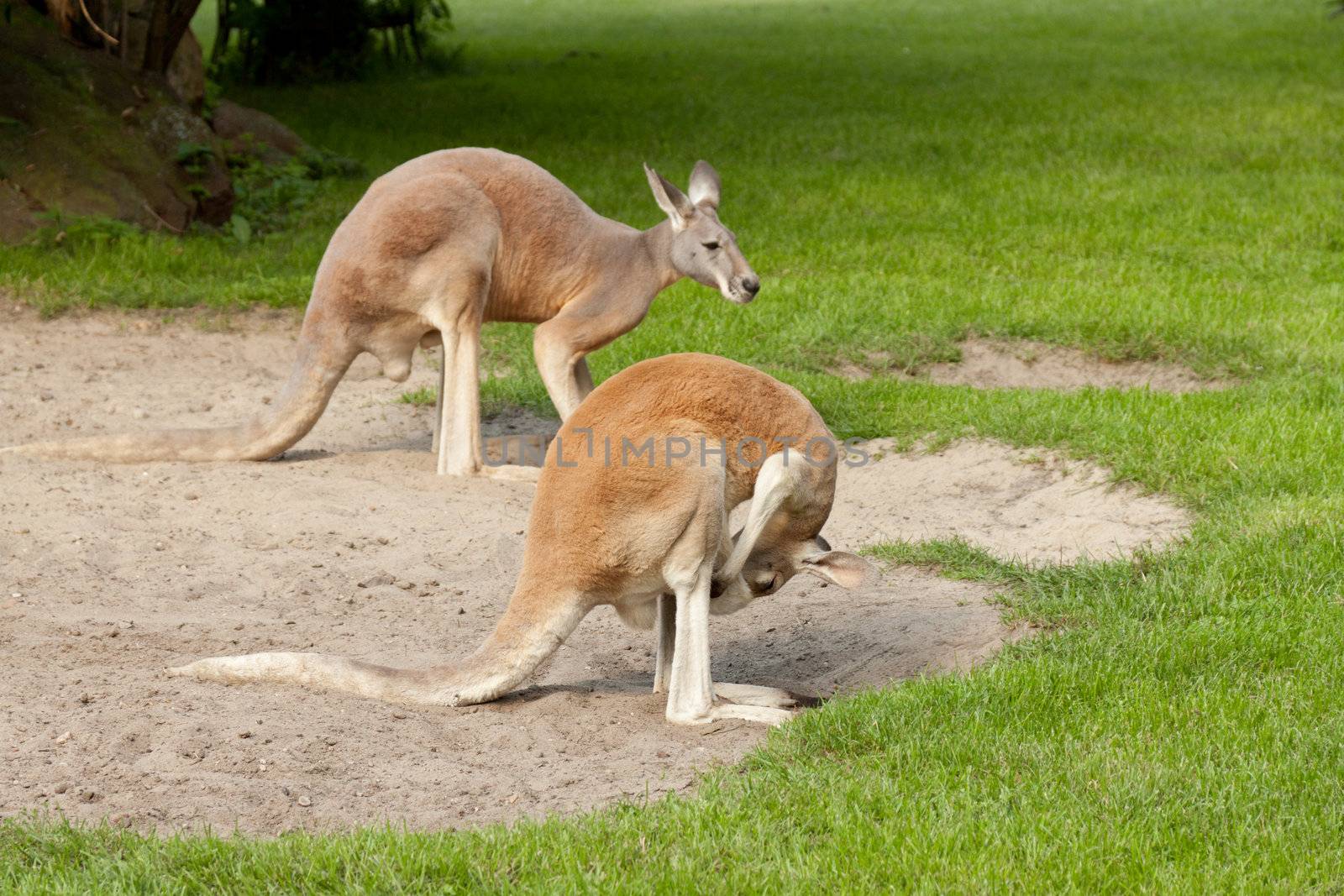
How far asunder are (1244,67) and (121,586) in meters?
16.2

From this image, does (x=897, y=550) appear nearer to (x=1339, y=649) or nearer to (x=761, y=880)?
(x=1339, y=649)

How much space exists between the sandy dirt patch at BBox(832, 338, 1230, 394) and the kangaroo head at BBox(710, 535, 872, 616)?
11.7 ft

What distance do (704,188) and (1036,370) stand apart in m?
2.34

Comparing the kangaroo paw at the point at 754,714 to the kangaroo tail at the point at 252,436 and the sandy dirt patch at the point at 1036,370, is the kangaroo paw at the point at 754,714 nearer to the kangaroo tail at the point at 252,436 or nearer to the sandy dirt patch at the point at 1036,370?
the kangaroo tail at the point at 252,436

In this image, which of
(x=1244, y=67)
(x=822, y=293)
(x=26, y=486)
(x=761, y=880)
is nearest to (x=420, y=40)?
(x=1244, y=67)

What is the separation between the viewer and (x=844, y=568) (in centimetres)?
424

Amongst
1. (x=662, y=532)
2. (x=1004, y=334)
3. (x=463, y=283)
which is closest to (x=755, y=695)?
(x=662, y=532)

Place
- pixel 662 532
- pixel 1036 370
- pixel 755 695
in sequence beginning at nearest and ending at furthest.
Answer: pixel 662 532
pixel 755 695
pixel 1036 370

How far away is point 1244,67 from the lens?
1802 cm

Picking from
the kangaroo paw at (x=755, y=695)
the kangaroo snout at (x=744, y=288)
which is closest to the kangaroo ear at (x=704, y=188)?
the kangaroo snout at (x=744, y=288)

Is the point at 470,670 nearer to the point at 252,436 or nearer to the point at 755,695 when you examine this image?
the point at 755,695

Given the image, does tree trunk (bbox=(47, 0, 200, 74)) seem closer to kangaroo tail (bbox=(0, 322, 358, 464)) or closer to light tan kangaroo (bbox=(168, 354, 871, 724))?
kangaroo tail (bbox=(0, 322, 358, 464))

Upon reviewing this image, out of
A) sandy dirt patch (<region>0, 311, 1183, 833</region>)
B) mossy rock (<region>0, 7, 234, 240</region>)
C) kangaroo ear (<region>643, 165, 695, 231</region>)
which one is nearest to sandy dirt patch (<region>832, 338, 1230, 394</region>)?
sandy dirt patch (<region>0, 311, 1183, 833</region>)

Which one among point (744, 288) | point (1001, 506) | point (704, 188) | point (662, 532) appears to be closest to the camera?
point (662, 532)
